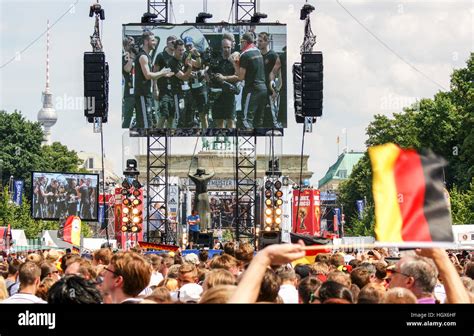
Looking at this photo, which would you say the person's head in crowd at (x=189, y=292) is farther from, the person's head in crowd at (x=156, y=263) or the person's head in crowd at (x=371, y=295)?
the person's head in crowd at (x=156, y=263)

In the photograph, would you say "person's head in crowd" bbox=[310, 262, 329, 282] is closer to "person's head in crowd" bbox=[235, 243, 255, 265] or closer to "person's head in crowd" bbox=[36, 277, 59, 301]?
"person's head in crowd" bbox=[235, 243, 255, 265]

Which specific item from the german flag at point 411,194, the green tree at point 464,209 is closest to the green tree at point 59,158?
the green tree at point 464,209

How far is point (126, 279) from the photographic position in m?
7.32

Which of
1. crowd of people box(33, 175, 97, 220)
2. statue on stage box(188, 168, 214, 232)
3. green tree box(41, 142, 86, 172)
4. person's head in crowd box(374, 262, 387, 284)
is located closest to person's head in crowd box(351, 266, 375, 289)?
person's head in crowd box(374, 262, 387, 284)

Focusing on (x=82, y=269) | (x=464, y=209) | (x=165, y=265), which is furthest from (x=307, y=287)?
(x=464, y=209)

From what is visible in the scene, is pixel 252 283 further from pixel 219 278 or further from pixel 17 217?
pixel 17 217

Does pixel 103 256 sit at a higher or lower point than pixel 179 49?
lower

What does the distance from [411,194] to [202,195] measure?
35.0 metres

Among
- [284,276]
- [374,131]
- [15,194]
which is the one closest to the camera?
[284,276]

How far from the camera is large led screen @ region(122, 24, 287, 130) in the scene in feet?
141

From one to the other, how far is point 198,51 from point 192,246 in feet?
32.6

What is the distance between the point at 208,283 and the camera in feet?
26.9
